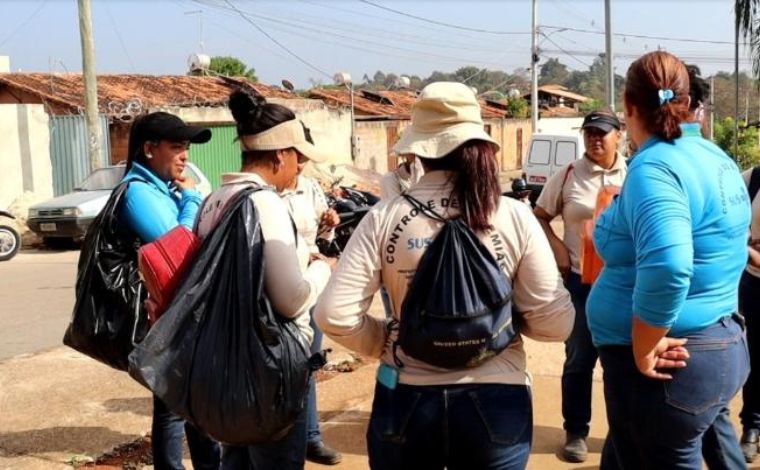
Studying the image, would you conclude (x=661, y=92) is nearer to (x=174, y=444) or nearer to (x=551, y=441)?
(x=174, y=444)

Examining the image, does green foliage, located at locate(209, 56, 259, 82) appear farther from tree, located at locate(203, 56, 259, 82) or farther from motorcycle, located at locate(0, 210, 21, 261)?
motorcycle, located at locate(0, 210, 21, 261)

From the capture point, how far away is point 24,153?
17.1 metres

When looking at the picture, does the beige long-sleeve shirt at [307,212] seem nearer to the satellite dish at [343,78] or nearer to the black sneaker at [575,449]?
the black sneaker at [575,449]

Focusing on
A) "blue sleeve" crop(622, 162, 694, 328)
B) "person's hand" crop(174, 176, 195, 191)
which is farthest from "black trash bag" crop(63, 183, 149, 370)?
"blue sleeve" crop(622, 162, 694, 328)

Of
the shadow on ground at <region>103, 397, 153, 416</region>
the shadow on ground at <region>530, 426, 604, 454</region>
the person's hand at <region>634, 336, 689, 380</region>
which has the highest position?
the person's hand at <region>634, 336, 689, 380</region>

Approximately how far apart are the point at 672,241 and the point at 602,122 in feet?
7.45

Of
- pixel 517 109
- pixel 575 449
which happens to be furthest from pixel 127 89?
pixel 517 109

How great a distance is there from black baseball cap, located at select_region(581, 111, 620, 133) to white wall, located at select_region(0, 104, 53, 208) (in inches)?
590

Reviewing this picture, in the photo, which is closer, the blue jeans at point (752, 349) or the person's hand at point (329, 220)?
the person's hand at point (329, 220)

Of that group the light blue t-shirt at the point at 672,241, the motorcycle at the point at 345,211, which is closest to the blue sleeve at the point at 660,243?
the light blue t-shirt at the point at 672,241

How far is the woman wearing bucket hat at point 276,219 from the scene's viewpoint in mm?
2711

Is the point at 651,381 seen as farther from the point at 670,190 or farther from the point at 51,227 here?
the point at 51,227

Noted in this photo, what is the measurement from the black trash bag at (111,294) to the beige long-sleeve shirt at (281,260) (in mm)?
781

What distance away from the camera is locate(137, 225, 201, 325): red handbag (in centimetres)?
281
